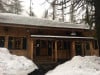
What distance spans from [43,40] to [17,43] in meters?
3.73

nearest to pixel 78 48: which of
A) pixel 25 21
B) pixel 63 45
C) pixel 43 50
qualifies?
pixel 63 45

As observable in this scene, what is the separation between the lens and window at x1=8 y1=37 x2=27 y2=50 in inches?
965

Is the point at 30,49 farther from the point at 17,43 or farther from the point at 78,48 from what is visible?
the point at 78,48

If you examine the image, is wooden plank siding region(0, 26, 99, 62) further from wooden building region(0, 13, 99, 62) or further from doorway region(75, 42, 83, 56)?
A: doorway region(75, 42, 83, 56)

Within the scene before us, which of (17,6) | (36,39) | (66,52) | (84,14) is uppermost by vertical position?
(17,6)

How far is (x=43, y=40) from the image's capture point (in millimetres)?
27266

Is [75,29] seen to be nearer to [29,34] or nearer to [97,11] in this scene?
[29,34]

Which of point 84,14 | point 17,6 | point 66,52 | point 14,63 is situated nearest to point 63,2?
point 84,14

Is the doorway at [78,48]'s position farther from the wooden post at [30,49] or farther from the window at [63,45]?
the wooden post at [30,49]

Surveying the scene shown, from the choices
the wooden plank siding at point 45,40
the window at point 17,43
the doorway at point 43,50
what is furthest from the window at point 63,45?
the window at point 17,43

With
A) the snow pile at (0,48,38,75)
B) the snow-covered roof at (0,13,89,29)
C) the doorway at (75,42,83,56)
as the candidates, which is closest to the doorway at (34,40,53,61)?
the snow-covered roof at (0,13,89,29)

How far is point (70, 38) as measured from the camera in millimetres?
27000

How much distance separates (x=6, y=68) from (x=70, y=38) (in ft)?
49.1

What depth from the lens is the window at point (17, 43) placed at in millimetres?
24500
